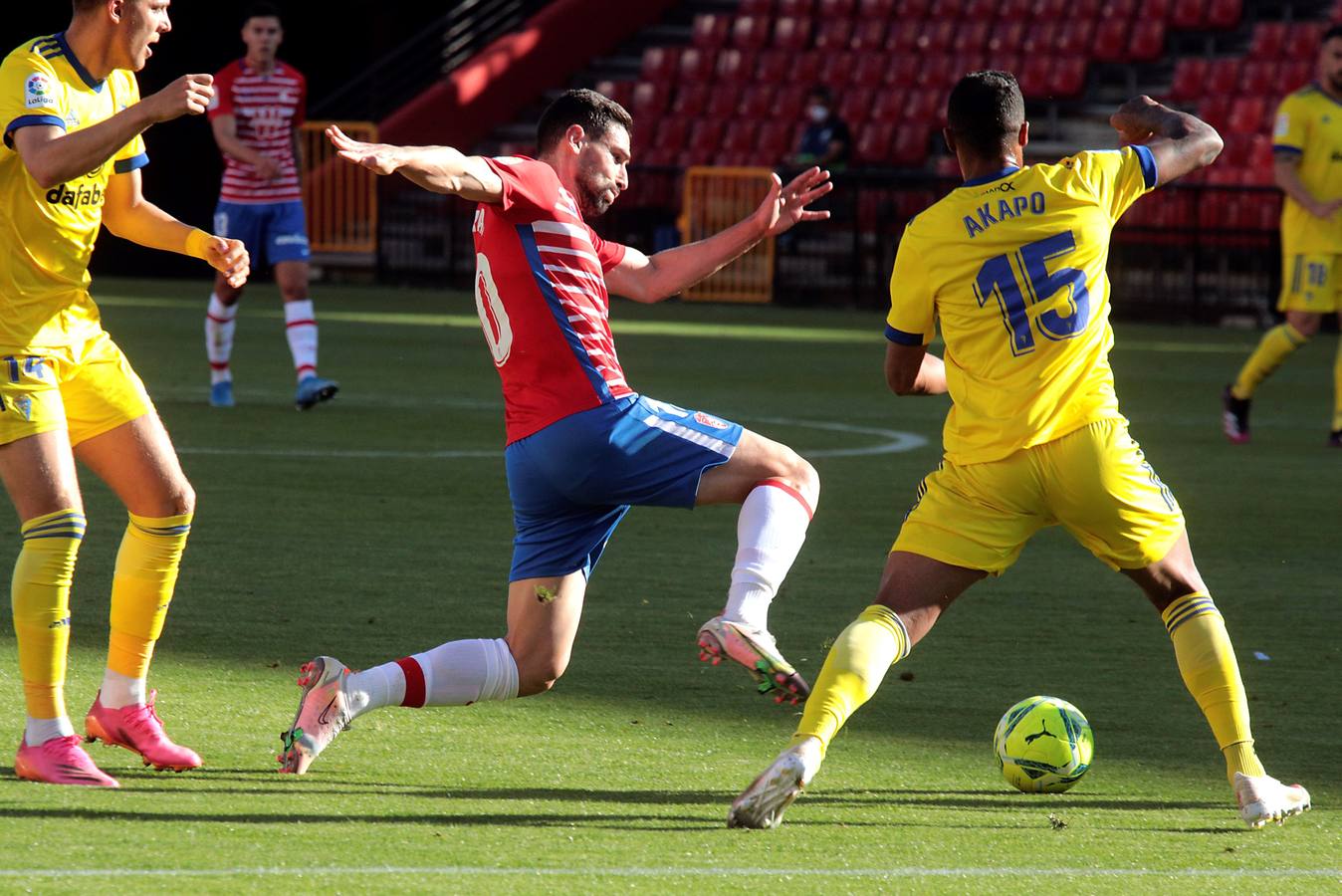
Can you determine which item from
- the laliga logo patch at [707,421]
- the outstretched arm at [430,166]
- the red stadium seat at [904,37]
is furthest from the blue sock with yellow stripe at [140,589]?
the red stadium seat at [904,37]

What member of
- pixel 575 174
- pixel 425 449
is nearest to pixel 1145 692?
pixel 575 174

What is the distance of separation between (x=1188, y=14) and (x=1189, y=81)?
5.08 feet

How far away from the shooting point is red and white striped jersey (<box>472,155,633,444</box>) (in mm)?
4969

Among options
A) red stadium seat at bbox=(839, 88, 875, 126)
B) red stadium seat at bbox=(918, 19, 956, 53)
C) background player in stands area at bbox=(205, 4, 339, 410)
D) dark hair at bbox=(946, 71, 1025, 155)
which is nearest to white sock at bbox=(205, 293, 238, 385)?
background player in stands area at bbox=(205, 4, 339, 410)

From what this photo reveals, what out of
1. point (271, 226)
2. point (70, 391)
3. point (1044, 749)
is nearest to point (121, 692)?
point (70, 391)

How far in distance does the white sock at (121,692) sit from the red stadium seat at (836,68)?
2340 centimetres

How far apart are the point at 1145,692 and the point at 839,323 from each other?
15.9 m

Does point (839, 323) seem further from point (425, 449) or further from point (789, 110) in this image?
point (425, 449)

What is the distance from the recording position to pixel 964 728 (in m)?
5.65

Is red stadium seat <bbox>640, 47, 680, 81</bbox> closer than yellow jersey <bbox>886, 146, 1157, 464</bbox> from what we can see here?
No

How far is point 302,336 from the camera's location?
1295 centimetres

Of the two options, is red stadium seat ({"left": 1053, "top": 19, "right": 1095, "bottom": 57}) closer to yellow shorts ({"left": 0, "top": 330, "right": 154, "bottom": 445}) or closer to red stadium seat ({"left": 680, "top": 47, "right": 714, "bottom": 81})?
red stadium seat ({"left": 680, "top": 47, "right": 714, "bottom": 81})

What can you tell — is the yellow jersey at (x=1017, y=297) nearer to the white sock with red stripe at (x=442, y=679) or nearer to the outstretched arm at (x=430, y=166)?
the outstretched arm at (x=430, y=166)

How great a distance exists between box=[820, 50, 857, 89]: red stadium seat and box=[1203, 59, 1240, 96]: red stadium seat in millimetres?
4876
